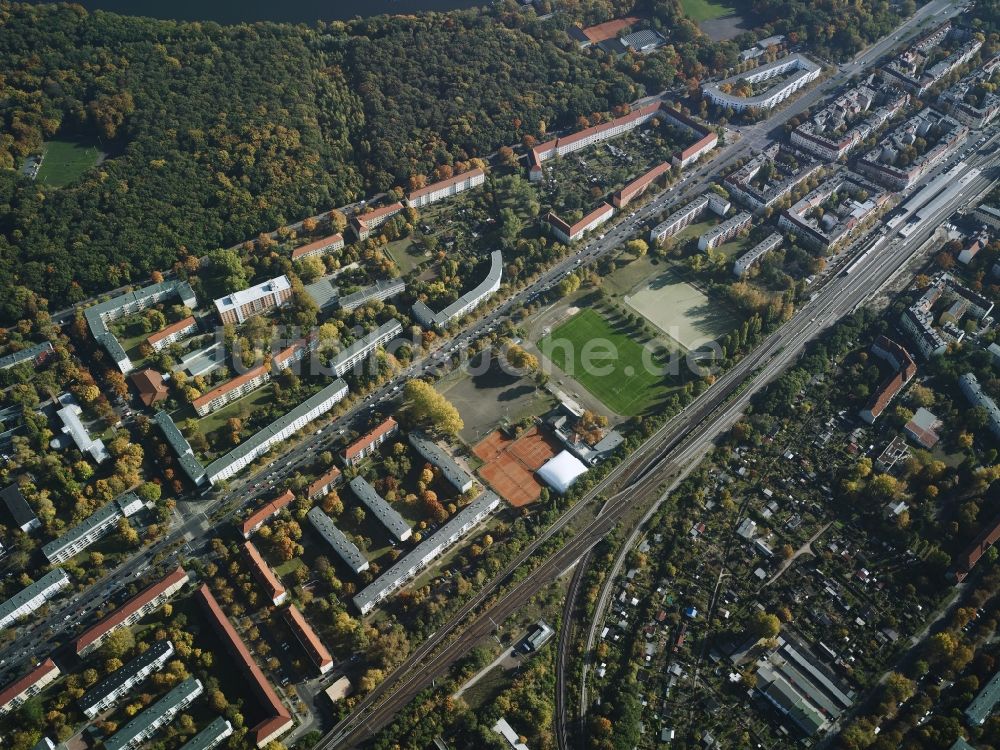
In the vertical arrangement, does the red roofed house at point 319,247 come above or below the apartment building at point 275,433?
above

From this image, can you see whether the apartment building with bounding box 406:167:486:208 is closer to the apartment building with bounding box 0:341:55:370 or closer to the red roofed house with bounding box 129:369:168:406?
A: the red roofed house with bounding box 129:369:168:406

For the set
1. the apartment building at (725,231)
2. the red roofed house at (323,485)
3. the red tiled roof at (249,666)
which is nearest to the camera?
the red tiled roof at (249,666)

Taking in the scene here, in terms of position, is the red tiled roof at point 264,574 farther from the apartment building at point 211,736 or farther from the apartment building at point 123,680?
the apartment building at point 211,736

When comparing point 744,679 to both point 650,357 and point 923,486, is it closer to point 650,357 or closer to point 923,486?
point 923,486

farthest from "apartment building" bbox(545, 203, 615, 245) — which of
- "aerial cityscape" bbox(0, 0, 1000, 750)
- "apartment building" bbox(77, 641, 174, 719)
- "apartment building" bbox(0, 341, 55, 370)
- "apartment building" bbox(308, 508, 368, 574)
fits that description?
"apartment building" bbox(77, 641, 174, 719)

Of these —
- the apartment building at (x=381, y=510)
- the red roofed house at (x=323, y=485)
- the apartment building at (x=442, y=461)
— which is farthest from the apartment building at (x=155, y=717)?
the apartment building at (x=442, y=461)

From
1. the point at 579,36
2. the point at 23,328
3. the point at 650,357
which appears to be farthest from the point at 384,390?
the point at 579,36

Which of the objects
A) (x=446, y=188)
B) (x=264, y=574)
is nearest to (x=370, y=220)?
(x=446, y=188)
